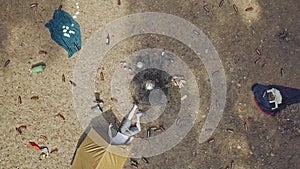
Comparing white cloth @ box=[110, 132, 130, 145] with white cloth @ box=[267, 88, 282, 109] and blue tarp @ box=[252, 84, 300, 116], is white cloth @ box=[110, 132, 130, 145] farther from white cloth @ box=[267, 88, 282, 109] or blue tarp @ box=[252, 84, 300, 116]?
white cloth @ box=[267, 88, 282, 109]

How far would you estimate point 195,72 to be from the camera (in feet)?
31.5

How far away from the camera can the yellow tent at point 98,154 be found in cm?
895

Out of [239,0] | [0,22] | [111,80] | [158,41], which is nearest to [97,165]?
[111,80]

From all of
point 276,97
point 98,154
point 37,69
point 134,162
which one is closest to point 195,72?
point 276,97

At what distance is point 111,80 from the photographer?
31.4ft

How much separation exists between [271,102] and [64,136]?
531 centimetres

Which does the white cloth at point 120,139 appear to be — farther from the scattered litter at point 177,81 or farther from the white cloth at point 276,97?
the white cloth at point 276,97

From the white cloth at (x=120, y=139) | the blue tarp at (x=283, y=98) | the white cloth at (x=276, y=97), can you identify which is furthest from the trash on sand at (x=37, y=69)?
the white cloth at (x=276, y=97)

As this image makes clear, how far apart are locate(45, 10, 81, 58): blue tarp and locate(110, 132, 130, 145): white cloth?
2.38m

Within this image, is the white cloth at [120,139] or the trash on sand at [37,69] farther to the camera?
the trash on sand at [37,69]

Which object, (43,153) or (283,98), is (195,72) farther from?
(43,153)

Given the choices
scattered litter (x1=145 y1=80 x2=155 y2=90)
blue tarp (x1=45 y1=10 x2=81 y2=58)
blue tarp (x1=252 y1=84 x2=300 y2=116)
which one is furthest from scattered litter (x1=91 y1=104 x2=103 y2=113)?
blue tarp (x1=252 y1=84 x2=300 y2=116)

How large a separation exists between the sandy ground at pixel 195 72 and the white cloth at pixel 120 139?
2.21ft

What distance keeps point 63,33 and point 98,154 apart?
3.17m
